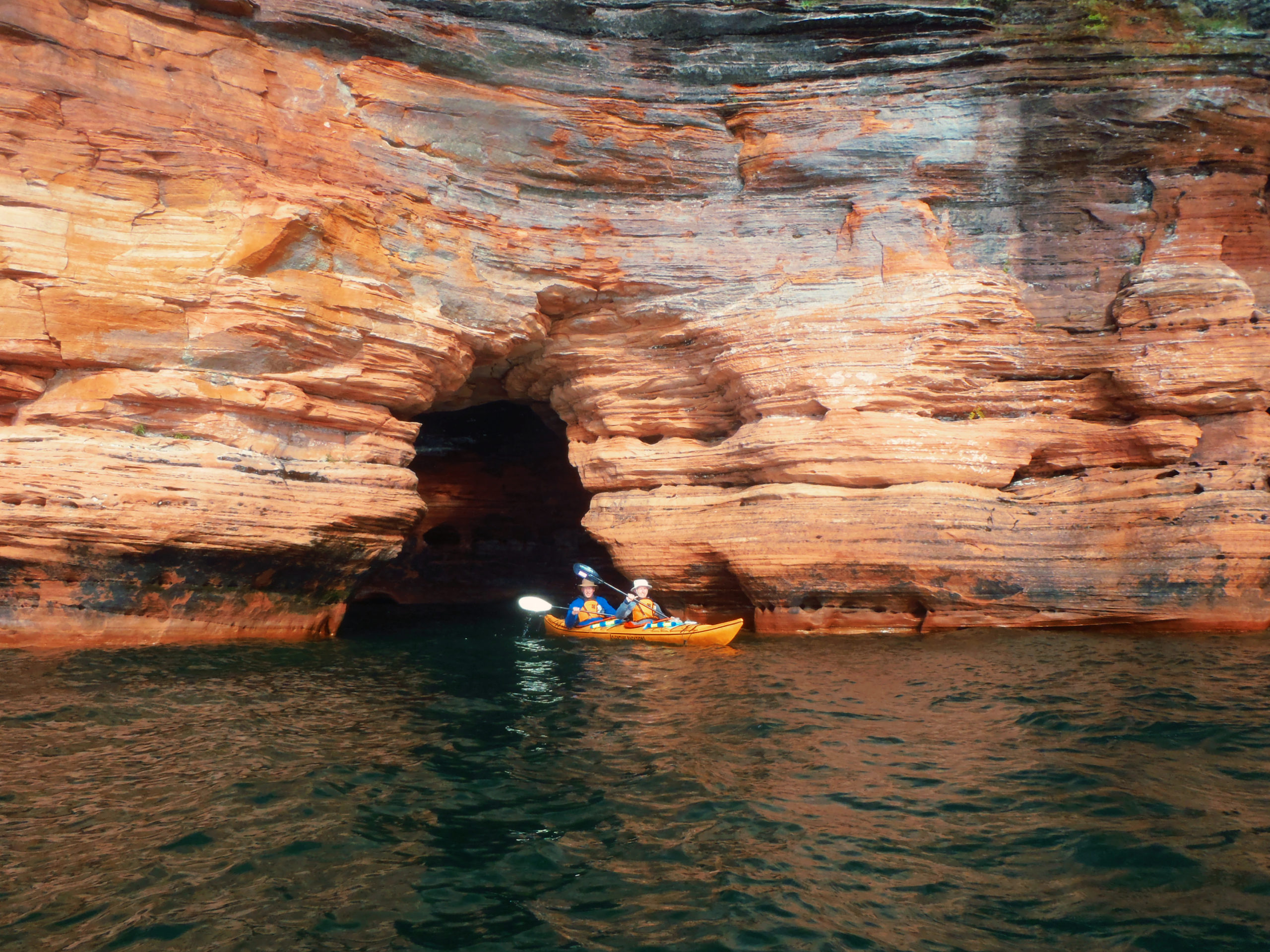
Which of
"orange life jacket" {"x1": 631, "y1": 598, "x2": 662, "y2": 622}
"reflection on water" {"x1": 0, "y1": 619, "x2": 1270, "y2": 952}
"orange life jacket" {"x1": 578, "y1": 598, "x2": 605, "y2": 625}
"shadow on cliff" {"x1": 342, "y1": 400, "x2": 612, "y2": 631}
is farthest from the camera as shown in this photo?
"shadow on cliff" {"x1": 342, "y1": 400, "x2": 612, "y2": 631}

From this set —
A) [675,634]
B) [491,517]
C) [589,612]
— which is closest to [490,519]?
[491,517]

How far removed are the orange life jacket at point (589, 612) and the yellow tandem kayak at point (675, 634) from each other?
0.68ft

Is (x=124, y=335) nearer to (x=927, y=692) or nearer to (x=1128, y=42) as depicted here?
(x=927, y=692)

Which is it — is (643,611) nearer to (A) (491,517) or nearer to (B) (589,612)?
(B) (589,612)

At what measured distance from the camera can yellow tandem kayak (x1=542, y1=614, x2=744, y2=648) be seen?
1173 cm

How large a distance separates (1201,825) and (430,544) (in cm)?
1844

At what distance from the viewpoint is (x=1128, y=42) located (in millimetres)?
13273

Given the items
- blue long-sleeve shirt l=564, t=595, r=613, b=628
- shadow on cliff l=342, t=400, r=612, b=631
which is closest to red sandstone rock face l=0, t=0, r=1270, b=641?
blue long-sleeve shirt l=564, t=595, r=613, b=628

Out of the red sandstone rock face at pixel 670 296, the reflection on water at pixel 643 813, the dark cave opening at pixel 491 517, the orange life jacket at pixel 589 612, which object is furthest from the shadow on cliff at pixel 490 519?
the reflection on water at pixel 643 813

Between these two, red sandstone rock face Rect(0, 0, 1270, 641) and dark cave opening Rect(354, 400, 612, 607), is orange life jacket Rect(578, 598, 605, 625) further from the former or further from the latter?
dark cave opening Rect(354, 400, 612, 607)

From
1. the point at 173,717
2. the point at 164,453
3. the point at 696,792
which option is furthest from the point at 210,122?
the point at 696,792

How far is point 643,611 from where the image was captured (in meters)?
13.0

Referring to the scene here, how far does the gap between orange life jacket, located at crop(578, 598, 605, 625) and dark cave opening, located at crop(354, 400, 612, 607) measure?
6855mm

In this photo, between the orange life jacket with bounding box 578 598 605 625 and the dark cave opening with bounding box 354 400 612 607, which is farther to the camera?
the dark cave opening with bounding box 354 400 612 607
